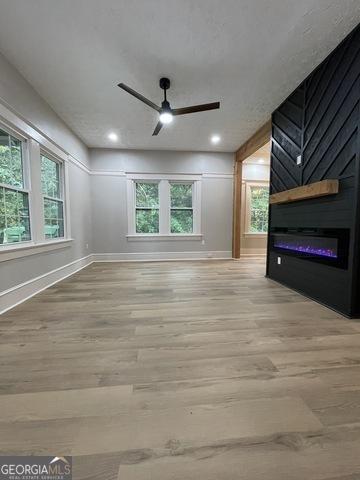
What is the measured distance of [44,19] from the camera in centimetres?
207

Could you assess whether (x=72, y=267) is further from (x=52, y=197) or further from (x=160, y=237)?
(x=160, y=237)

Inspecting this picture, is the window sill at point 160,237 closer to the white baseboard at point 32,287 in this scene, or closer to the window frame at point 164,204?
the window frame at point 164,204

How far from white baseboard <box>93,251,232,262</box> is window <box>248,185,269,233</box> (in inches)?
48.4

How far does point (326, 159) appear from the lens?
2.66m

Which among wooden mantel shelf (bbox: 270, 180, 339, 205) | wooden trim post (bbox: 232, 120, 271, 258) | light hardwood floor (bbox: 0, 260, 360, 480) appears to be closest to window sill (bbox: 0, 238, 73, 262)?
light hardwood floor (bbox: 0, 260, 360, 480)

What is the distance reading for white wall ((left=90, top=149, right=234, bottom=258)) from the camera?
571 cm

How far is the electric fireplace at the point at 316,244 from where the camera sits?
2.40m

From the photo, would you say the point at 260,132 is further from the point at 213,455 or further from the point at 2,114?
the point at 213,455

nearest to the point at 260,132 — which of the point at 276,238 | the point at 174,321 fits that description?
the point at 276,238

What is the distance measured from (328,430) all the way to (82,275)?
4.15 meters

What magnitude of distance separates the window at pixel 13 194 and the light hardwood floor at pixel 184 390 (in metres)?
0.98

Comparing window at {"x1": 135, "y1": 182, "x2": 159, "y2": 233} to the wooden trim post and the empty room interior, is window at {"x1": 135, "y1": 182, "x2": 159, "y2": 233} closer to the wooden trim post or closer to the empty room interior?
the empty room interior

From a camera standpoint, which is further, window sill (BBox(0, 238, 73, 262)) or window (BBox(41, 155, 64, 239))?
window (BBox(41, 155, 64, 239))

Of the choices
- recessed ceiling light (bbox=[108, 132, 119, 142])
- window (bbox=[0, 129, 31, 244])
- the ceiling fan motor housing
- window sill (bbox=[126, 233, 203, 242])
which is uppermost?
recessed ceiling light (bbox=[108, 132, 119, 142])
